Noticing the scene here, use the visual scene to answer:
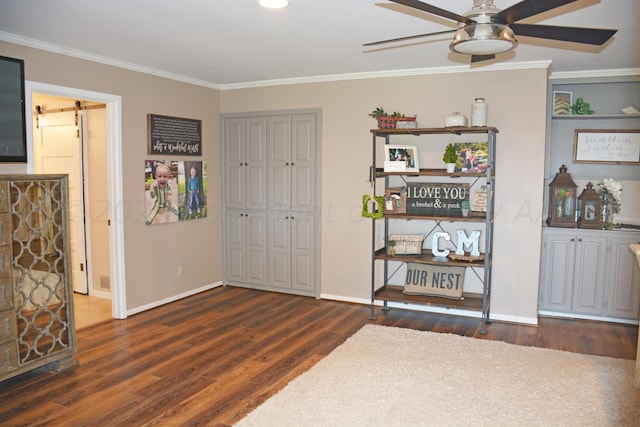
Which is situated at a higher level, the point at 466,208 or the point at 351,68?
the point at 351,68

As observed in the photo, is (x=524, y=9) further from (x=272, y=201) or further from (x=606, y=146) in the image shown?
(x=272, y=201)

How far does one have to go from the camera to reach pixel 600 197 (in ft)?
16.0

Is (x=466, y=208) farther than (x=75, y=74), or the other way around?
(x=466, y=208)

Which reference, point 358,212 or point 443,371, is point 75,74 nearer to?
point 358,212

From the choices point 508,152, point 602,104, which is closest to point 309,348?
point 508,152

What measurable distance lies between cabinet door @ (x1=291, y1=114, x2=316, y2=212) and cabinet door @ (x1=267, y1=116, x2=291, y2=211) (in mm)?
64

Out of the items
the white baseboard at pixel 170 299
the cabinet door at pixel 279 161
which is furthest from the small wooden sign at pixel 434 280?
the white baseboard at pixel 170 299

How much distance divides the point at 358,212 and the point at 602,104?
2.69 meters

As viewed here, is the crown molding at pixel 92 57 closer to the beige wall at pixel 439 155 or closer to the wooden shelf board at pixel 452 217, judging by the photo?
the beige wall at pixel 439 155

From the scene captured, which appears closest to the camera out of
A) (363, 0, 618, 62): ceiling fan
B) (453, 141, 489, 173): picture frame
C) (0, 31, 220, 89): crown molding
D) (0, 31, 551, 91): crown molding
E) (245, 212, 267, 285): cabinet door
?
(363, 0, 618, 62): ceiling fan

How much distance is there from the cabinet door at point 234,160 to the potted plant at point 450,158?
8.02ft

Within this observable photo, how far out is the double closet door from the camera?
18.2 feet

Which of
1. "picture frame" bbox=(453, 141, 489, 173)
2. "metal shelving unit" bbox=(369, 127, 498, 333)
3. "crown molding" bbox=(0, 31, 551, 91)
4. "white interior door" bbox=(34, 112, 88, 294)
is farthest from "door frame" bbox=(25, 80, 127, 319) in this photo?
"picture frame" bbox=(453, 141, 489, 173)

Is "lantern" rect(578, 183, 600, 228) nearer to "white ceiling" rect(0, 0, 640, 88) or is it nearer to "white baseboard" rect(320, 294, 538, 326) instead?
"white baseboard" rect(320, 294, 538, 326)
